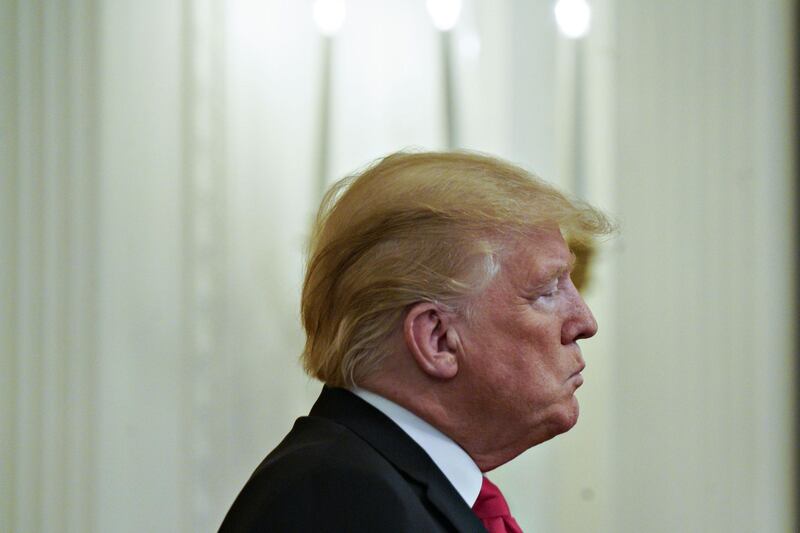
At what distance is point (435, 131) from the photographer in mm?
2266

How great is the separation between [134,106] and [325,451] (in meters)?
1.28

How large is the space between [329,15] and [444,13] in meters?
0.26

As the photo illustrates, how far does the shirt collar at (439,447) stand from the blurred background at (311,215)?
39.9 inches

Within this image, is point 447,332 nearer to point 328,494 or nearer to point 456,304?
point 456,304

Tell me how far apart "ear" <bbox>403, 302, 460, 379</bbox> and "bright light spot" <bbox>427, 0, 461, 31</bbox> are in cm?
123

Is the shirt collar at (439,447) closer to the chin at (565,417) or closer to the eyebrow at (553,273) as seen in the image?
the chin at (565,417)

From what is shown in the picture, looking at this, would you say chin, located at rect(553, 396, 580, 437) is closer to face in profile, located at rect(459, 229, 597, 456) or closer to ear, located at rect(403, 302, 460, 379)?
face in profile, located at rect(459, 229, 597, 456)

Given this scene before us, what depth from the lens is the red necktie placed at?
1261mm

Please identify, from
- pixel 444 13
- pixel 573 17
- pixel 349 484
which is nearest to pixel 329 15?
pixel 444 13

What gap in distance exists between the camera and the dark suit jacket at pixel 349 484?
41.1 inches

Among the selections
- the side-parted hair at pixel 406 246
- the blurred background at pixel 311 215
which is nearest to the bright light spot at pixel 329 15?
the blurred background at pixel 311 215

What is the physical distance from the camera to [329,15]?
2258 mm

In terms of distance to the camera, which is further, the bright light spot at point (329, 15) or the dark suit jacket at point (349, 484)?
the bright light spot at point (329, 15)

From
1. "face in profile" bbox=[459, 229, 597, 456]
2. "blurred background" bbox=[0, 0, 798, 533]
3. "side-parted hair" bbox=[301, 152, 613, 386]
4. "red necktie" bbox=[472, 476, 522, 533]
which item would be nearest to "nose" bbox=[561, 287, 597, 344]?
"face in profile" bbox=[459, 229, 597, 456]
